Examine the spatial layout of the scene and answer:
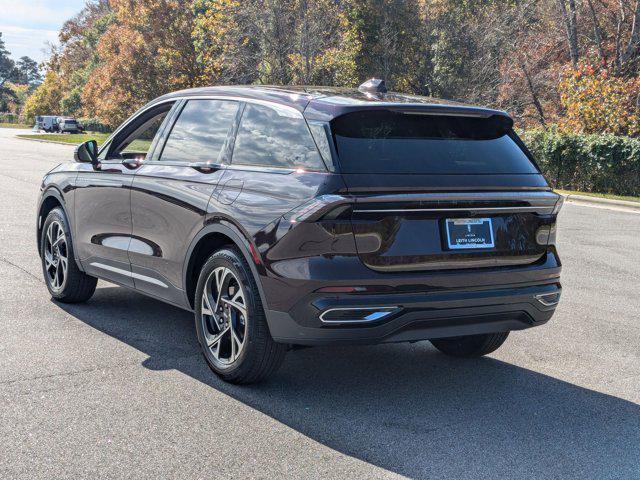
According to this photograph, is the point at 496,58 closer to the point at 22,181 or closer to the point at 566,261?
the point at 22,181

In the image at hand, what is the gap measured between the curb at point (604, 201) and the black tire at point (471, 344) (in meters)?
14.3

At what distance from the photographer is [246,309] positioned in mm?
4766

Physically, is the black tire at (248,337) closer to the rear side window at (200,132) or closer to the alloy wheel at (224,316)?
the alloy wheel at (224,316)

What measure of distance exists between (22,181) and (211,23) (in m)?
20.8

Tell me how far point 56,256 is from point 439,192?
3864mm

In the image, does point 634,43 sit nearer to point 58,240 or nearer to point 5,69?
point 58,240

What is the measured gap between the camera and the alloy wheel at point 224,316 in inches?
194

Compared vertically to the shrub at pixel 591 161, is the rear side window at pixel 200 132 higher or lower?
higher

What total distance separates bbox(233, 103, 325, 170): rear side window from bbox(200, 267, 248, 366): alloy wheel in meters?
0.70

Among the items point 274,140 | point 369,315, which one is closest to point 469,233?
point 369,315

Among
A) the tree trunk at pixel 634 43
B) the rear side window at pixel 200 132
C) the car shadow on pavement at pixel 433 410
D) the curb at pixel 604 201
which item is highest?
the tree trunk at pixel 634 43

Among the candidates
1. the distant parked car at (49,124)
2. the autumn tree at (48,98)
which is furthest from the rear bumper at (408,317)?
the autumn tree at (48,98)

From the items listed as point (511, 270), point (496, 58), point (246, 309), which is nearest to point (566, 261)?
point (511, 270)

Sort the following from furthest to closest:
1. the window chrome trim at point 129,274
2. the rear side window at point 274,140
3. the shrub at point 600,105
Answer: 1. the shrub at point 600,105
2. the window chrome trim at point 129,274
3. the rear side window at point 274,140
